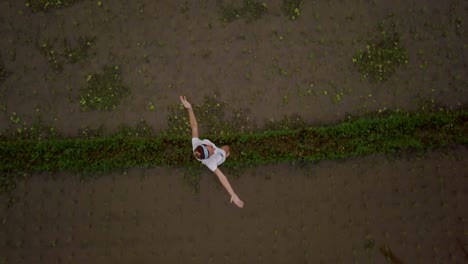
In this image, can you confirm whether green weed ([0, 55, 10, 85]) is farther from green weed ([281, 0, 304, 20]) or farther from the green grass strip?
green weed ([281, 0, 304, 20])

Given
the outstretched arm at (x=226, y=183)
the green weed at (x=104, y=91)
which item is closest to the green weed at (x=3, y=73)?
the green weed at (x=104, y=91)

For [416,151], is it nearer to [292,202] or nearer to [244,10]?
[292,202]

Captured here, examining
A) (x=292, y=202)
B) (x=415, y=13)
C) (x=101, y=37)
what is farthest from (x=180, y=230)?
(x=415, y=13)

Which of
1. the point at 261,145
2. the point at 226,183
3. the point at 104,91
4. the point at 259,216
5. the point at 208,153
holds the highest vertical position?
the point at 104,91

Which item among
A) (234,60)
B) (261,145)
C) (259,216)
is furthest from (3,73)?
(259,216)

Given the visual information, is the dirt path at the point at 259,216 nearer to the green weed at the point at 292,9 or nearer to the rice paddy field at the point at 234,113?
the rice paddy field at the point at 234,113

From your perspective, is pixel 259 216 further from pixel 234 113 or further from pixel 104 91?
pixel 104 91
